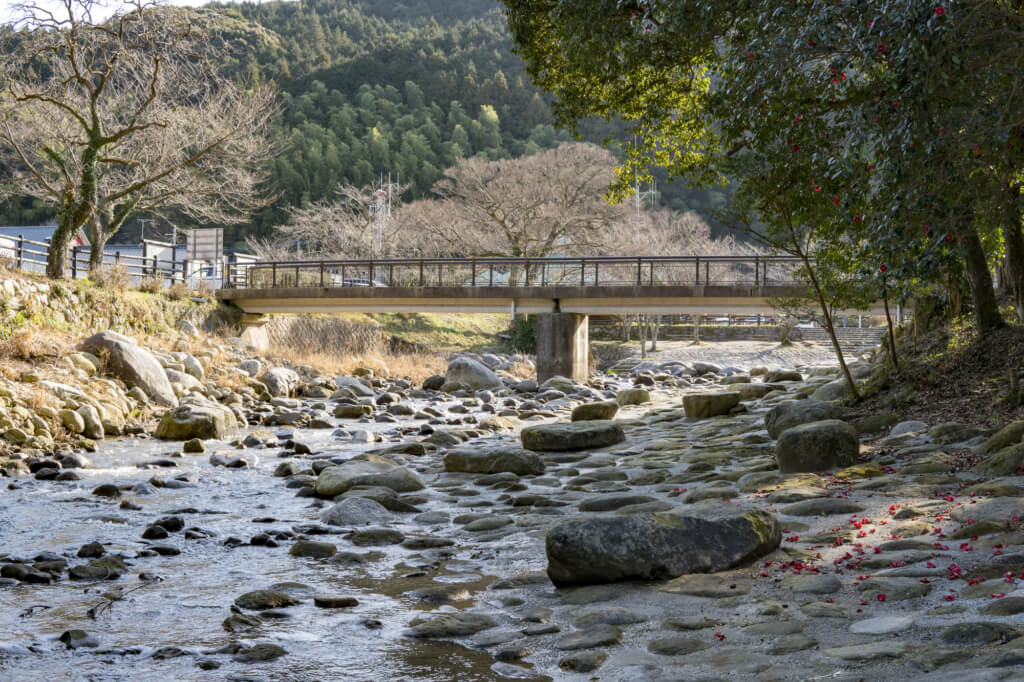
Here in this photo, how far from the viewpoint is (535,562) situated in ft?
23.2

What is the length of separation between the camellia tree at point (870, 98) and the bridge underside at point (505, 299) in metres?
15.0

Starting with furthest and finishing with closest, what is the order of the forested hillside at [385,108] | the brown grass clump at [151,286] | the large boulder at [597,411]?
the forested hillside at [385,108]
the brown grass clump at [151,286]
the large boulder at [597,411]

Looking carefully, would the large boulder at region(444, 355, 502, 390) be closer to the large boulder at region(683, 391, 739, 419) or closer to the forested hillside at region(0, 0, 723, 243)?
the large boulder at region(683, 391, 739, 419)

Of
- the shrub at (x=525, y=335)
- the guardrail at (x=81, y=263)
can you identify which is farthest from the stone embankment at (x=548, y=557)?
the shrub at (x=525, y=335)

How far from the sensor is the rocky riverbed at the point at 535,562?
4789 millimetres

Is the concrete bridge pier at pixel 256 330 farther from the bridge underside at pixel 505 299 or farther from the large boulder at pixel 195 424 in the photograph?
the large boulder at pixel 195 424

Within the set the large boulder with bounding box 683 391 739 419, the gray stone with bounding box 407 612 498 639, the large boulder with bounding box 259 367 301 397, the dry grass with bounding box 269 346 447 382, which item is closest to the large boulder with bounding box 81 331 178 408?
the large boulder with bounding box 259 367 301 397

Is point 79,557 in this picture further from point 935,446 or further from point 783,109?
point 935,446

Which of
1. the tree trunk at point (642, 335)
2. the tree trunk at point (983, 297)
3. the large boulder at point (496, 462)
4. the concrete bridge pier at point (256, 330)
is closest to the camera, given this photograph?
the large boulder at point (496, 462)

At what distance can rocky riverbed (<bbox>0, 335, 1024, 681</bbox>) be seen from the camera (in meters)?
4.79

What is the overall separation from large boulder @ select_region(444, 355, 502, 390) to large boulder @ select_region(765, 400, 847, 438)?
45.6 ft

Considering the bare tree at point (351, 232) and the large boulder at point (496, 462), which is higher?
the bare tree at point (351, 232)

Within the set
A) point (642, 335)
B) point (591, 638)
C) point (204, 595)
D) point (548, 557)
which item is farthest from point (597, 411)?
point (642, 335)

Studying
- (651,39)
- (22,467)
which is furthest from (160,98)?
(651,39)
